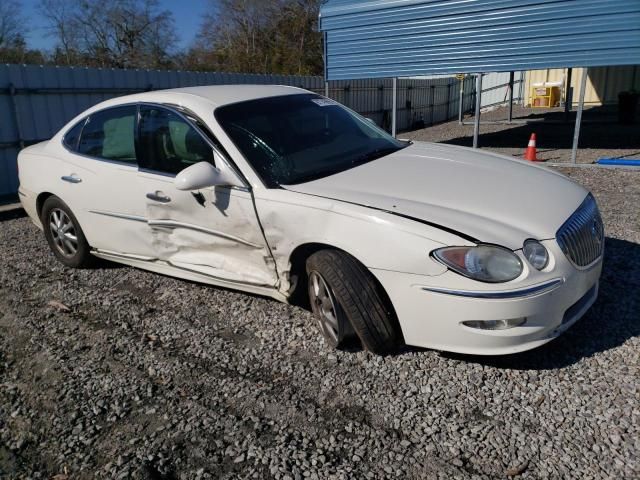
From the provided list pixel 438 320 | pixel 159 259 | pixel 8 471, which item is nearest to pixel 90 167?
pixel 159 259

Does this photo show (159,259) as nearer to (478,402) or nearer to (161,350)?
(161,350)

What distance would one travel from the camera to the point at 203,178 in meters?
3.35

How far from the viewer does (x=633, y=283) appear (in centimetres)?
395

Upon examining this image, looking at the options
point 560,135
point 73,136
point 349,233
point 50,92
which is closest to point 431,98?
point 560,135

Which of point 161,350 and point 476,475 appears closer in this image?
point 476,475

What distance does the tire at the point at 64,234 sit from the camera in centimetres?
474

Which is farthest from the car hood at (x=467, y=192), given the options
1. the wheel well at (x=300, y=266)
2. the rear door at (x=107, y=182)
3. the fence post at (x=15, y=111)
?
the fence post at (x=15, y=111)

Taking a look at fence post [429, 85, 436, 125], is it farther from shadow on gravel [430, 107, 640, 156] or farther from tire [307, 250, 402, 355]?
tire [307, 250, 402, 355]

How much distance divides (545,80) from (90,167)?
24.7m

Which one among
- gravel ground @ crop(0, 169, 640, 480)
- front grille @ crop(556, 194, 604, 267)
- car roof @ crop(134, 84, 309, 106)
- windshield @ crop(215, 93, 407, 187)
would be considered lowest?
gravel ground @ crop(0, 169, 640, 480)

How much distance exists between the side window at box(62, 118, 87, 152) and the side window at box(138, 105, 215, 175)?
0.92 meters

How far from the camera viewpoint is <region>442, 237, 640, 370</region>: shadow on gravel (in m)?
3.00

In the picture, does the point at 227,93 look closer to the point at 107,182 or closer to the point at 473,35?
the point at 107,182

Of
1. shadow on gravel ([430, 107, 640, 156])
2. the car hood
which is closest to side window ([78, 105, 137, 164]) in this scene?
the car hood
